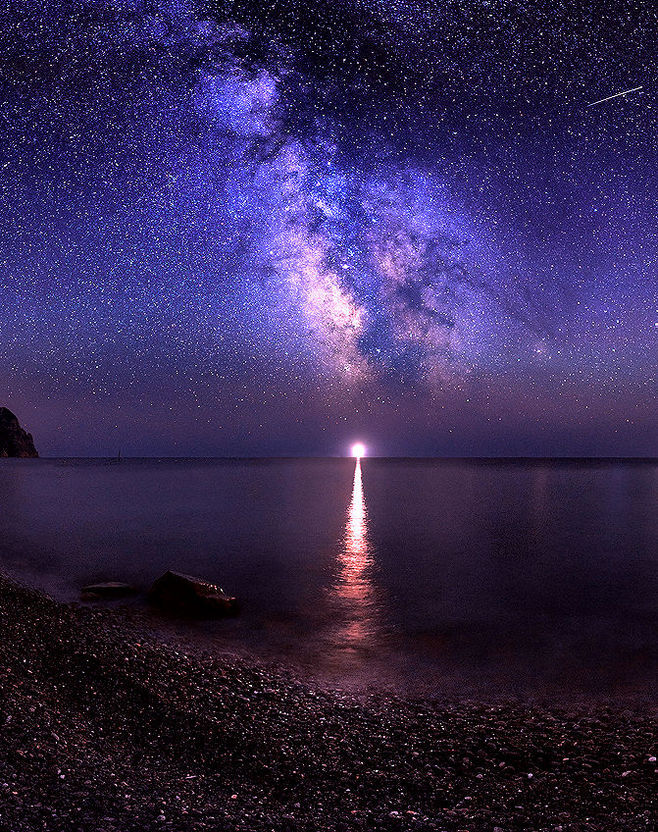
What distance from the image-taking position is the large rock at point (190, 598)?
13586 mm

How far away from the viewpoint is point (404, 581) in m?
19.7

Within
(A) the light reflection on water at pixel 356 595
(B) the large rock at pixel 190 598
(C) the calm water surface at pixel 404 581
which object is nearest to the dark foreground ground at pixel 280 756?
(C) the calm water surface at pixel 404 581

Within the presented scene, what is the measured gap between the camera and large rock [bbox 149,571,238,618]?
13.6 m

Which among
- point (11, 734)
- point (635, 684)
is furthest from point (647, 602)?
point (11, 734)

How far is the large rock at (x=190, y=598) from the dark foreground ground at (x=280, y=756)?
12.8 ft

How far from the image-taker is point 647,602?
55.8 feet

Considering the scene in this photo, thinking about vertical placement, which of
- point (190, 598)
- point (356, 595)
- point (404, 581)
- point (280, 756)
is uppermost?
point (280, 756)

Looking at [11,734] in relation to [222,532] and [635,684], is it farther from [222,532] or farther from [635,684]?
[222,532]

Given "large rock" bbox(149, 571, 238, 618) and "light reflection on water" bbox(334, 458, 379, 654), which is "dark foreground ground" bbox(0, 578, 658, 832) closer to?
"light reflection on water" bbox(334, 458, 379, 654)

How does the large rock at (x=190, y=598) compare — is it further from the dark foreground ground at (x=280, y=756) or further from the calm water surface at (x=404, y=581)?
the dark foreground ground at (x=280, y=756)

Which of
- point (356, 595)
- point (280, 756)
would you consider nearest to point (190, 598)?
point (356, 595)

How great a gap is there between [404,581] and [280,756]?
14059mm

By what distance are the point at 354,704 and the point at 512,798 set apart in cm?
332

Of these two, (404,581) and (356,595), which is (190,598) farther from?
(404,581)
